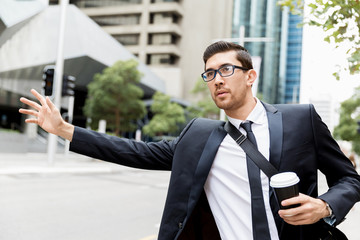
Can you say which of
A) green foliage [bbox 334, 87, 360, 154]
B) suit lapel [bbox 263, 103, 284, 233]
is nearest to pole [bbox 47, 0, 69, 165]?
suit lapel [bbox 263, 103, 284, 233]

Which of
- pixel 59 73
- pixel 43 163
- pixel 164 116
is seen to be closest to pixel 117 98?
pixel 164 116

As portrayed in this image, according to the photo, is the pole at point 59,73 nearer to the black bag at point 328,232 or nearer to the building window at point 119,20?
the black bag at point 328,232

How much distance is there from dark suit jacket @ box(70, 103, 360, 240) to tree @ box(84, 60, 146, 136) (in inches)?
1140

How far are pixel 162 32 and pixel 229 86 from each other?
5534 cm

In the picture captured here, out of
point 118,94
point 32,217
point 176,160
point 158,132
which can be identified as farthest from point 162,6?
point 176,160

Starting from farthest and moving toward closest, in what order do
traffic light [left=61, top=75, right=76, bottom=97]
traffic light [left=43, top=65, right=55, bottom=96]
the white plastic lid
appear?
traffic light [left=61, top=75, right=76, bottom=97], traffic light [left=43, top=65, right=55, bottom=96], the white plastic lid

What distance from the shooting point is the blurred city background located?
22.6 ft

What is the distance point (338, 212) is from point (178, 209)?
72 cm

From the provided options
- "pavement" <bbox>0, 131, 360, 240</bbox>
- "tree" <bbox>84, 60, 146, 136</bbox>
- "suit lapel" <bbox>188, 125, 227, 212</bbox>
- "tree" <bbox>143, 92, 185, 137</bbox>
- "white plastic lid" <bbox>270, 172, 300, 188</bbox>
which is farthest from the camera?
"tree" <bbox>143, 92, 185, 137</bbox>

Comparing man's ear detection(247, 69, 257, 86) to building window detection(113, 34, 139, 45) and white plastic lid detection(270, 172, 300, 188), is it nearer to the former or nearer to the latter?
white plastic lid detection(270, 172, 300, 188)

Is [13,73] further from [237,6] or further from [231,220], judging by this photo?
[237,6]

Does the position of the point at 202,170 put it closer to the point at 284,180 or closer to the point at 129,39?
the point at 284,180

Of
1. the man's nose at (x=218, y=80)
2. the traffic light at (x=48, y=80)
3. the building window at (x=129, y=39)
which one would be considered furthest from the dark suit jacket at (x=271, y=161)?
the building window at (x=129, y=39)

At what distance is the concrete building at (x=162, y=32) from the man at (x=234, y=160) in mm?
51652
